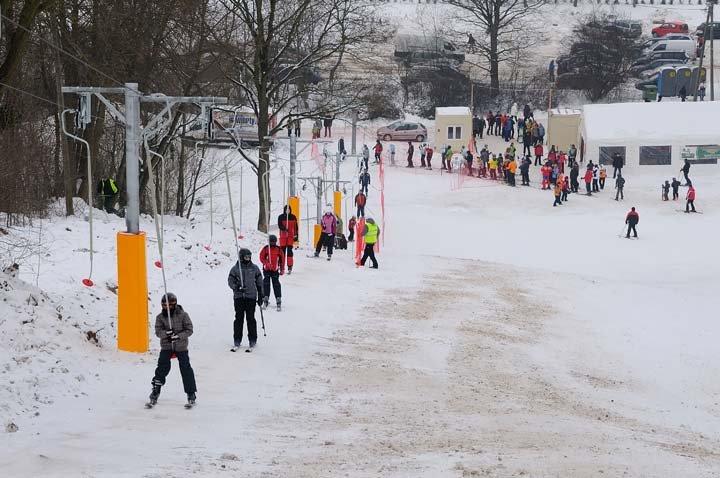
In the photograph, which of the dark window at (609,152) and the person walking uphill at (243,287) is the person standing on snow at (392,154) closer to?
the dark window at (609,152)

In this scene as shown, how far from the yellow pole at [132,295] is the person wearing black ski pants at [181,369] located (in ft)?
7.56

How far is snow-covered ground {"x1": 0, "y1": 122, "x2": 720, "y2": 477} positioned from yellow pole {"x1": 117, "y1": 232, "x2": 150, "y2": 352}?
0.34 m

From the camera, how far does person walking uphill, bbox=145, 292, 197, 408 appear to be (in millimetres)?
11258

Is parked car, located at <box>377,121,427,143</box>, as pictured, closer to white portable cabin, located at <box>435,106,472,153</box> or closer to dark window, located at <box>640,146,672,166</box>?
white portable cabin, located at <box>435,106,472,153</box>

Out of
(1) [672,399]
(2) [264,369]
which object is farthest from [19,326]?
(1) [672,399]

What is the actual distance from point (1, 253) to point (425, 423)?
826 centimetres

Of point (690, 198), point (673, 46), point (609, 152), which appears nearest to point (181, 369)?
point (690, 198)

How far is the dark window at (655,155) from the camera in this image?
1781 inches

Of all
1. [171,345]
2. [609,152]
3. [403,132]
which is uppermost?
[403,132]

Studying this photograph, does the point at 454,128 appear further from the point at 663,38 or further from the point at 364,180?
the point at 663,38

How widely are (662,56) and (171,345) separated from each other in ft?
197

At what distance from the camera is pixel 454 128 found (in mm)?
49688

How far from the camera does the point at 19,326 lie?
40.2ft

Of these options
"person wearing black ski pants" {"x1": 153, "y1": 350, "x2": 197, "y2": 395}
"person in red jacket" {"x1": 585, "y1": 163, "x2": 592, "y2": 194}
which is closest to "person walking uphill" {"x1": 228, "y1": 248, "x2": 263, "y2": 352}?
"person wearing black ski pants" {"x1": 153, "y1": 350, "x2": 197, "y2": 395}
